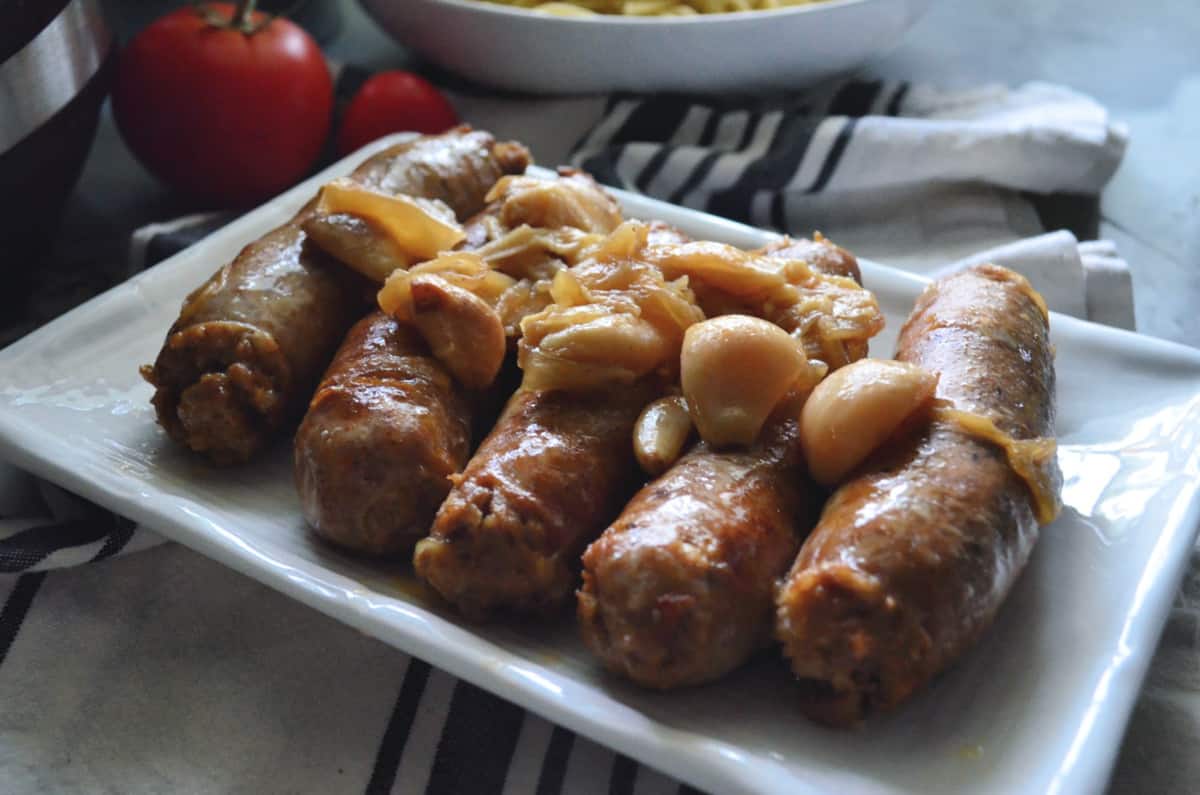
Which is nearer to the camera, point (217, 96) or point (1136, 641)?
point (1136, 641)

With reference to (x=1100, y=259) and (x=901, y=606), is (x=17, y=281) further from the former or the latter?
→ (x=1100, y=259)

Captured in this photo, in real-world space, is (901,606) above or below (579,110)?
above

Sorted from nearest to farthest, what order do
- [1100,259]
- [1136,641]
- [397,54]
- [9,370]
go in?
[1136,641], [9,370], [1100,259], [397,54]

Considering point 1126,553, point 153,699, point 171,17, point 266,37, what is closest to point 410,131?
point 266,37

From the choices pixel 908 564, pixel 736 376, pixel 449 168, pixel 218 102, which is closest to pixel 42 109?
pixel 218 102

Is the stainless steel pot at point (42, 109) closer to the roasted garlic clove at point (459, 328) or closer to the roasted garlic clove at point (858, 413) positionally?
the roasted garlic clove at point (459, 328)

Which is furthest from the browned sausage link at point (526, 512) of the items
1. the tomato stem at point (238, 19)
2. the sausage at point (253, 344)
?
the tomato stem at point (238, 19)

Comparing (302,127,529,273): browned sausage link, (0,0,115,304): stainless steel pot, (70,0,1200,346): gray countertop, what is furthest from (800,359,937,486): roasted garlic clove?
(0,0,115,304): stainless steel pot
